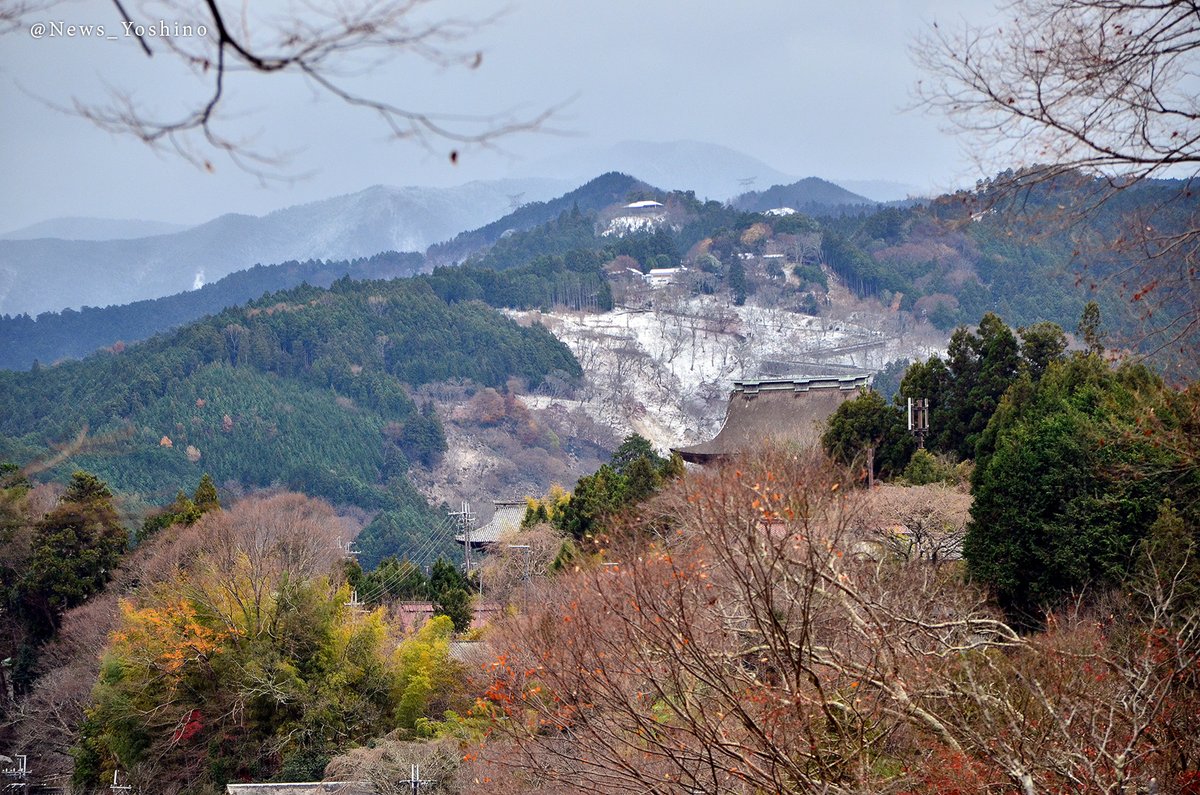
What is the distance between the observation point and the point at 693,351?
7131 centimetres

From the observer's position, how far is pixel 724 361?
69.9 metres

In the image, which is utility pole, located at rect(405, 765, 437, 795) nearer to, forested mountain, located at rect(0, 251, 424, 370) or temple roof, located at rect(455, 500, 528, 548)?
temple roof, located at rect(455, 500, 528, 548)

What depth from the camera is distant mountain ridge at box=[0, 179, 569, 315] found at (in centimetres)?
11762

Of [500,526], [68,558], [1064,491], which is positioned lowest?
[500,526]

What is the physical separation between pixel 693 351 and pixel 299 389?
25214 millimetres

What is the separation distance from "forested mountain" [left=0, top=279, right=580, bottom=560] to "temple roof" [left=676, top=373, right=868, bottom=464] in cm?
1734

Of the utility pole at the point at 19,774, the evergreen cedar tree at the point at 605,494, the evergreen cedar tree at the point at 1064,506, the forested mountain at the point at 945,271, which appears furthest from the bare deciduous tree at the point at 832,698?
the forested mountain at the point at 945,271

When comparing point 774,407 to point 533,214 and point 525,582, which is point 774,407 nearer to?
point 525,582

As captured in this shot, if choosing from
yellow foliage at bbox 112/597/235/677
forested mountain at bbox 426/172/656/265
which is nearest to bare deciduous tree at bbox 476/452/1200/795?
yellow foliage at bbox 112/597/235/677

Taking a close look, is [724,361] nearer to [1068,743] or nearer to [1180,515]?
[1180,515]

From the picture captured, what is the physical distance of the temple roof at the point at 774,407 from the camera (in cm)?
2592

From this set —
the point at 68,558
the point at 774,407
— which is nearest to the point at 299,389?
the point at 68,558

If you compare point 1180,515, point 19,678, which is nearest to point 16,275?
point 19,678

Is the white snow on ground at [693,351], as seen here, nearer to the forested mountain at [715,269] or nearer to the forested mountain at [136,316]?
the forested mountain at [715,269]
